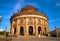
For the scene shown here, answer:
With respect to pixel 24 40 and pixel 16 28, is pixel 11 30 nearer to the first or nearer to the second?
pixel 16 28

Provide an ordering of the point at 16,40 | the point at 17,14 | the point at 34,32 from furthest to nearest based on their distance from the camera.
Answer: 1. the point at 17,14
2. the point at 34,32
3. the point at 16,40

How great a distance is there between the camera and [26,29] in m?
46.3

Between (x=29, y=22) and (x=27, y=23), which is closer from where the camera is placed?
(x=27, y=23)

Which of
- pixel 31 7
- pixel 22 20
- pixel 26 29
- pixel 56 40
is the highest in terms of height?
pixel 31 7

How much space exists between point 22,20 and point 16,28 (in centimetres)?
388

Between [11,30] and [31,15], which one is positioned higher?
[31,15]

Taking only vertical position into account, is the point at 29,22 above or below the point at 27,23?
above

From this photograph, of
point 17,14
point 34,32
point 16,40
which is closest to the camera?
point 16,40

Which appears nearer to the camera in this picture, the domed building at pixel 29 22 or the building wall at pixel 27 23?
the building wall at pixel 27 23

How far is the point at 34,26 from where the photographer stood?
46.6m

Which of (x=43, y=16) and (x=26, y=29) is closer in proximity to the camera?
(x=26, y=29)

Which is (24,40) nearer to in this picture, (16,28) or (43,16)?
(16,28)

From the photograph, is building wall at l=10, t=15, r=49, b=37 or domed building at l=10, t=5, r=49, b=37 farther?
domed building at l=10, t=5, r=49, b=37

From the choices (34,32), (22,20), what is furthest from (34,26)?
(22,20)
